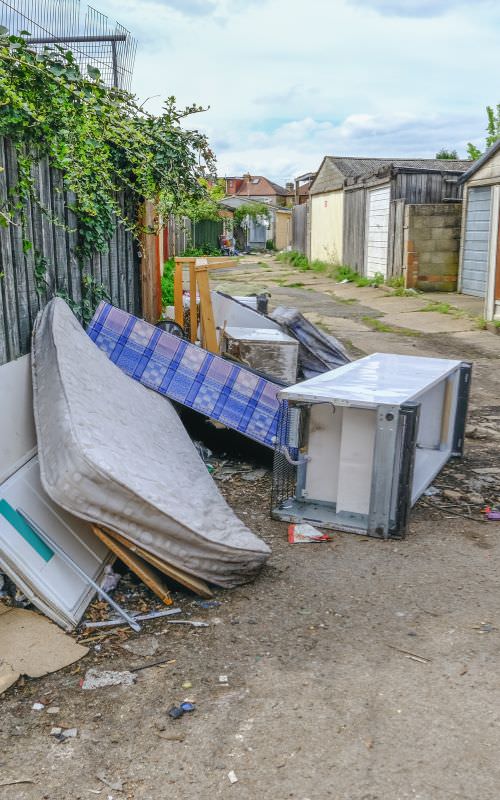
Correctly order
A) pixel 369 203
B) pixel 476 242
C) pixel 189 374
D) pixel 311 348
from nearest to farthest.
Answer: pixel 189 374
pixel 311 348
pixel 476 242
pixel 369 203

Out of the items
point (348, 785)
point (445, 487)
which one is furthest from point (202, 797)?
point (445, 487)

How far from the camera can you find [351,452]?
4.22 meters

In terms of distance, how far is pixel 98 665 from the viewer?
9.69 ft

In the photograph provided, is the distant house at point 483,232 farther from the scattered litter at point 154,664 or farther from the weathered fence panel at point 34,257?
the scattered litter at point 154,664

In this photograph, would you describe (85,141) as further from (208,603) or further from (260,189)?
(260,189)

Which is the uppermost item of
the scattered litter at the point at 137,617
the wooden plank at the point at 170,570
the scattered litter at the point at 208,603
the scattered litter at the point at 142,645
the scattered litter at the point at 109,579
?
the wooden plank at the point at 170,570

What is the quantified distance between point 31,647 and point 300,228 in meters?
29.8

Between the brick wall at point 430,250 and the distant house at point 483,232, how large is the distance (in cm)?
70

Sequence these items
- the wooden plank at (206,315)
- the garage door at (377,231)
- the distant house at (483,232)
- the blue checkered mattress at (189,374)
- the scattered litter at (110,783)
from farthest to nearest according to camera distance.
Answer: the garage door at (377,231) → the distant house at (483,232) → the wooden plank at (206,315) → the blue checkered mattress at (189,374) → the scattered litter at (110,783)

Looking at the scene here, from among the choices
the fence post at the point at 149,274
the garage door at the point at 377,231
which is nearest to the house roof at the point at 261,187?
the garage door at the point at 377,231

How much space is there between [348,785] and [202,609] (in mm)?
1207

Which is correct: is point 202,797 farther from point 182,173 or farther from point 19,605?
point 182,173

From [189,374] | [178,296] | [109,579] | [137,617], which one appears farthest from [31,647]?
[178,296]

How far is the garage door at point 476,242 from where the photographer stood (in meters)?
14.7
